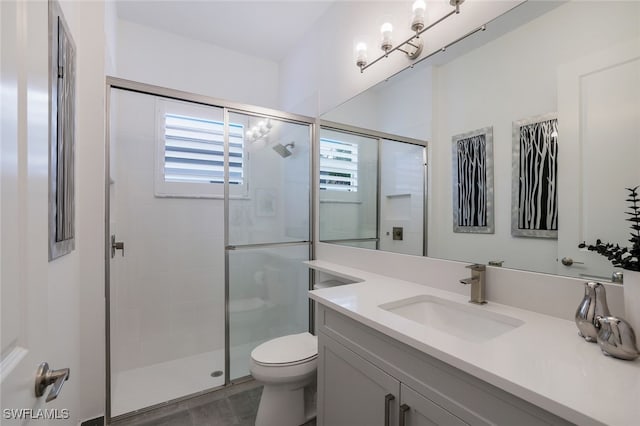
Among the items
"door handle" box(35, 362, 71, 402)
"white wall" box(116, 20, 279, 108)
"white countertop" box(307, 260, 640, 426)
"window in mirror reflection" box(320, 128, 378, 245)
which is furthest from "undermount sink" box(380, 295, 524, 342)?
"white wall" box(116, 20, 279, 108)

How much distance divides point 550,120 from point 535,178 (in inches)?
8.2

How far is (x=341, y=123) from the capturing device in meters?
2.13

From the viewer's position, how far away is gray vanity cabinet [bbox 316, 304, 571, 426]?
2.20ft

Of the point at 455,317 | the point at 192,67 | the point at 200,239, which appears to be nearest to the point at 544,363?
the point at 455,317

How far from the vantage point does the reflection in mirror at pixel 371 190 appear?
1.54 m

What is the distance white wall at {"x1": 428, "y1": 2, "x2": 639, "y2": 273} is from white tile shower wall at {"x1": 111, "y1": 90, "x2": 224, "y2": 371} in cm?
203

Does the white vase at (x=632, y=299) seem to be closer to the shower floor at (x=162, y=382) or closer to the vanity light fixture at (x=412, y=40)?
the vanity light fixture at (x=412, y=40)

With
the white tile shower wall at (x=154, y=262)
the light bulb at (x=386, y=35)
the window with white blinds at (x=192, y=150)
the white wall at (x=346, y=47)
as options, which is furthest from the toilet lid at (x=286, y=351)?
the light bulb at (x=386, y=35)

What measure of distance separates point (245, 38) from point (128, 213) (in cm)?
187

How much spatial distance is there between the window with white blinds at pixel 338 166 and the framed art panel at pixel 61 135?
5.14 feet

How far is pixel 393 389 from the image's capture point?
0.92 meters

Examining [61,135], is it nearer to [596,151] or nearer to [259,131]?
[259,131]

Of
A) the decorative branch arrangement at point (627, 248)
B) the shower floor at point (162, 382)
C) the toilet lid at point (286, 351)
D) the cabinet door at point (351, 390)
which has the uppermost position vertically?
the decorative branch arrangement at point (627, 248)

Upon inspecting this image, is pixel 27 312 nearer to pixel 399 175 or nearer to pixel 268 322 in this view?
pixel 399 175
